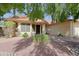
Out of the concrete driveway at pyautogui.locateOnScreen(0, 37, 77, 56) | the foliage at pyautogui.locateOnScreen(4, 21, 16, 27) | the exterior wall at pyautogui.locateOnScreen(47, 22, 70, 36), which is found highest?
the foliage at pyautogui.locateOnScreen(4, 21, 16, 27)

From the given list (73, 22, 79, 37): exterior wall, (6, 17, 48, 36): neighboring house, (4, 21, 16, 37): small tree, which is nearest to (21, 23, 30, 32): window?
(6, 17, 48, 36): neighboring house

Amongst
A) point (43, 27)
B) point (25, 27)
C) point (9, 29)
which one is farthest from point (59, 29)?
point (9, 29)

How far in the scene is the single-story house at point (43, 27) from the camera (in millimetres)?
4812

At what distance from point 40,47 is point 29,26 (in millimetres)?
388

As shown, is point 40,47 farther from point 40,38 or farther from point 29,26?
point 29,26

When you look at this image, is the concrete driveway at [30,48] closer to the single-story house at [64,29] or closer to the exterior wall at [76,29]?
the single-story house at [64,29]

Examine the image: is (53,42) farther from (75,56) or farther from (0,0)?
(0,0)

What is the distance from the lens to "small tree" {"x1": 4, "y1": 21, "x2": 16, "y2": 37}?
15.9ft

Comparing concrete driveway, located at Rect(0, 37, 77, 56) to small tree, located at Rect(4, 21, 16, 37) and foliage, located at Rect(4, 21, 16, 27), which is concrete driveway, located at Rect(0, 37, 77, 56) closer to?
small tree, located at Rect(4, 21, 16, 37)

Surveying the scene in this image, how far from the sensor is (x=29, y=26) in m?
4.85

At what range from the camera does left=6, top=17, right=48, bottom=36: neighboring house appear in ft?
15.8

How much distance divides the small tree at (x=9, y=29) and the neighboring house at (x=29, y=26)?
0.06 metres

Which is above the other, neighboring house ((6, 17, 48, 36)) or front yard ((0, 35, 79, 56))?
neighboring house ((6, 17, 48, 36))

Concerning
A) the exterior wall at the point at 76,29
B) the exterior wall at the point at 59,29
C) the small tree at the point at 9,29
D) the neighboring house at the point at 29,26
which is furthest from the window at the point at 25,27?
the exterior wall at the point at 76,29
